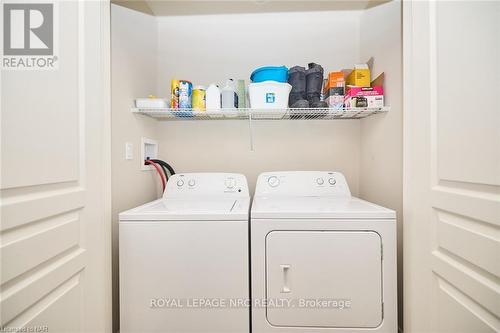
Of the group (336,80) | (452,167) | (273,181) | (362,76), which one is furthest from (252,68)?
(452,167)

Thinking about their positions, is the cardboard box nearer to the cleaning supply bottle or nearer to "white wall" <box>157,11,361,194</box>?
"white wall" <box>157,11,361,194</box>

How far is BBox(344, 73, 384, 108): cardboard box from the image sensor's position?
160 cm

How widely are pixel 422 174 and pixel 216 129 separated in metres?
1.60

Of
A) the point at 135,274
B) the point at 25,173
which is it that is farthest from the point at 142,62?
the point at 135,274

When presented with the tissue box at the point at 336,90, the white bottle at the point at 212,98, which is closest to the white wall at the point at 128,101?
the white bottle at the point at 212,98

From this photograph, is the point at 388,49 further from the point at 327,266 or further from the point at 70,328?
the point at 70,328

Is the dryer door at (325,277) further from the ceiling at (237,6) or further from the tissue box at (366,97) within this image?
the ceiling at (237,6)

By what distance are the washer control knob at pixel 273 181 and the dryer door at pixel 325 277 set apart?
0.62m

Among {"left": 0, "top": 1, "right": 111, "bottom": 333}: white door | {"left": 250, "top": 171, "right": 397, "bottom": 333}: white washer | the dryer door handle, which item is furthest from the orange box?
{"left": 0, "top": 1, "right": 111, "bottom": 333}: white door

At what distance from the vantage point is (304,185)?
5.73 ft

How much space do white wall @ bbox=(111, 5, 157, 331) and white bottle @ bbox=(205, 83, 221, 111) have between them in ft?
1.86

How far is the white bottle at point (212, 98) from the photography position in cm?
171

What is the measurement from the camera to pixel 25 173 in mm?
821

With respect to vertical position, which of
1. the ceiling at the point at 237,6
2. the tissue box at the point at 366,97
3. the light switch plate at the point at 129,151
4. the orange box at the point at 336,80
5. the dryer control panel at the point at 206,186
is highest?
the ceiling at the point at 237,6
